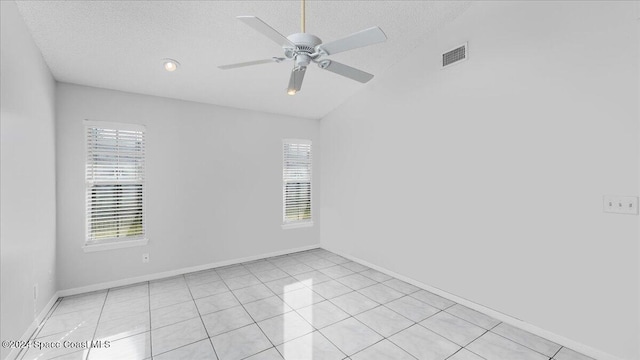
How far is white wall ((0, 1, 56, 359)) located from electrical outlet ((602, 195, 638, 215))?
175 inches

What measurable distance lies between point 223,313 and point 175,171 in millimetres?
2138

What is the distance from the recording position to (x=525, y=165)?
8.33 ft

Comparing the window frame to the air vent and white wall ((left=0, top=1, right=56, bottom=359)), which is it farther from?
the air vent

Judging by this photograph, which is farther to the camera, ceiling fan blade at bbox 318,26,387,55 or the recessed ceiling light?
the recessed ceiling light

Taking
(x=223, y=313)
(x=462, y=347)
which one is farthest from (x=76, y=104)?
(x=462, y=347)

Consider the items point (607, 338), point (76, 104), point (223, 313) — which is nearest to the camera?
point (607, 338)

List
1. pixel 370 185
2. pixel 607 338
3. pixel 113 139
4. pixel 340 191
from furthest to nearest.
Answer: pixel 340 191, pixel 370 185, pixel 113 139, pixel 607 338

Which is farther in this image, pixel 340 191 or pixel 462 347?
pixel 340 191

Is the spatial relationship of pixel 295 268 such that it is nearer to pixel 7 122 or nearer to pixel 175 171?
pixel 175 171

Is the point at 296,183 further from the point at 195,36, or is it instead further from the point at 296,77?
the point at 296,77

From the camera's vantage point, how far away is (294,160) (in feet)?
16.9

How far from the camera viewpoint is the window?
5037mm

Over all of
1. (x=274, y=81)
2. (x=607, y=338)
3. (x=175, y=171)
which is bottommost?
(x=607, y=338)

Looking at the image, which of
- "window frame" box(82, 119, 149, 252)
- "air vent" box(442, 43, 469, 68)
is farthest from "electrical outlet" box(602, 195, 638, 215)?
"window frame" box(82, 119, 149, 252)
